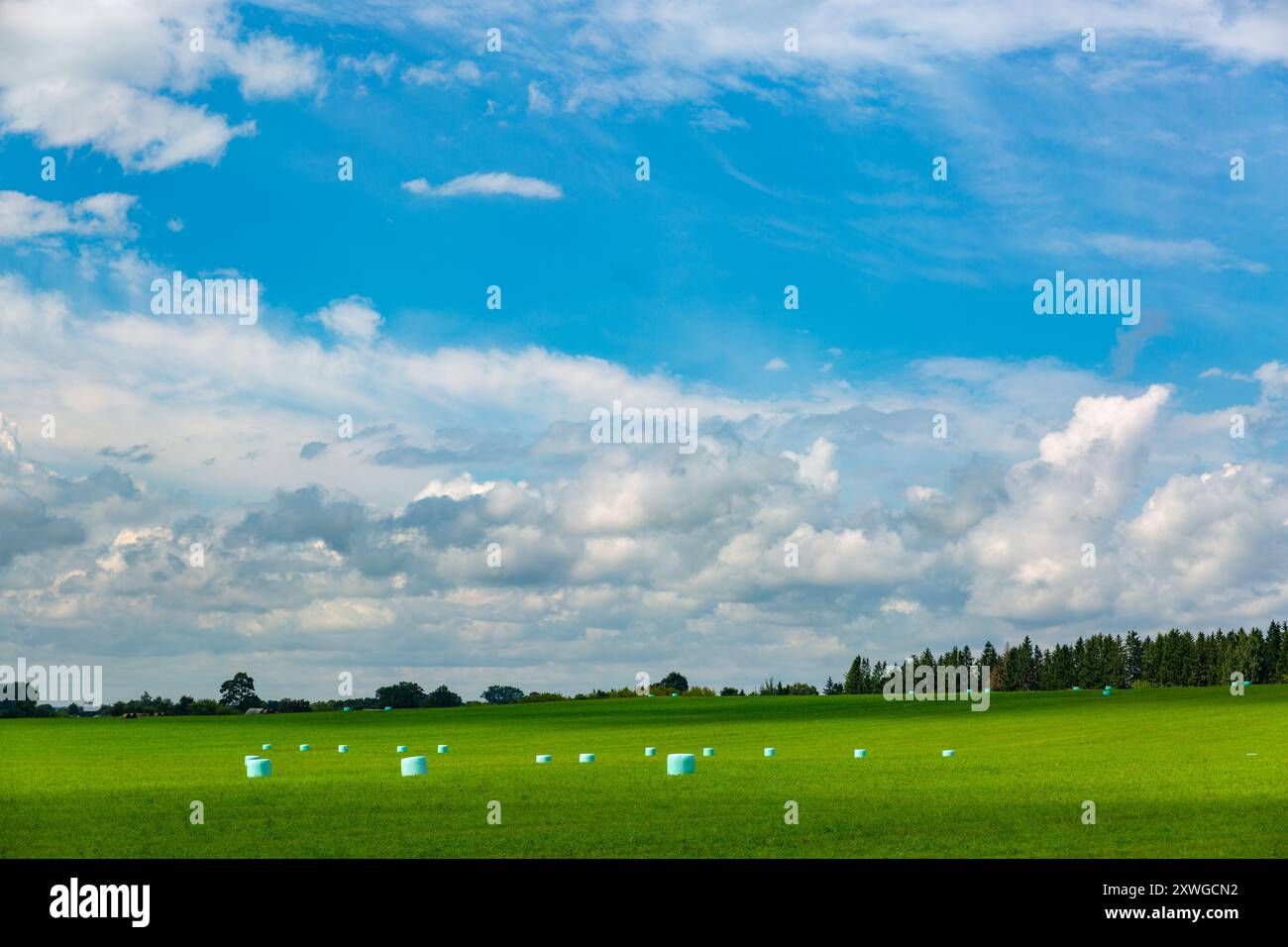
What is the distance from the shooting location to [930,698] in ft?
411

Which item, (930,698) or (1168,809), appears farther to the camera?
(930,698)

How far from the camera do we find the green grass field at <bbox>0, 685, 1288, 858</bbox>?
905 inches

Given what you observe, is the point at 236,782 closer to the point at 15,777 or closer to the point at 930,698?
the point at 15,777

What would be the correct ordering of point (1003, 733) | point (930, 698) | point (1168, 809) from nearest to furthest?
1. point (1168, 809)
2. point (1003, 733)
3. point (930, 698)

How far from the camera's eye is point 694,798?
30.4 m

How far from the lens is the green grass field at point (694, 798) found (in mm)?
22984
